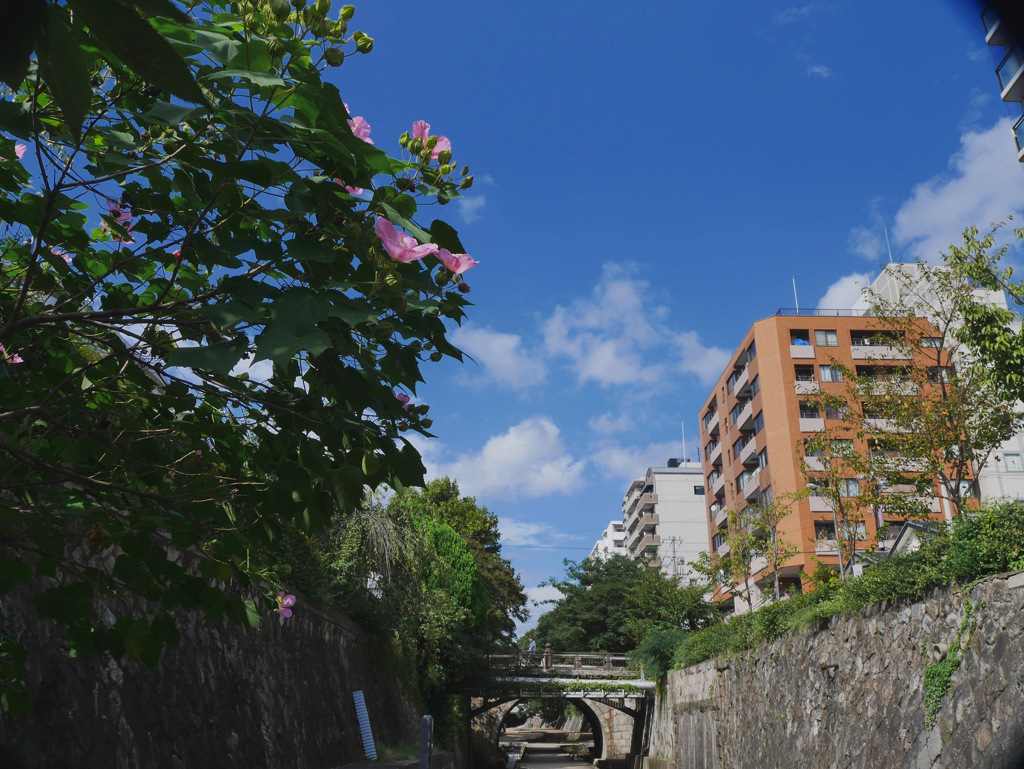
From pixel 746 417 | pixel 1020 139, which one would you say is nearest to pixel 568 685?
pixel 746 417

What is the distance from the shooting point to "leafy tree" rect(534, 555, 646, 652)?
47750mm

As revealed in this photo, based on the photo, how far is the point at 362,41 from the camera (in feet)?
7.24

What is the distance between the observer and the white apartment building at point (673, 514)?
6278 cm

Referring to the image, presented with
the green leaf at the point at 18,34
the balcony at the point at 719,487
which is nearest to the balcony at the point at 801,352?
the balcony at the point at 719,487

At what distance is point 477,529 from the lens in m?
36.5

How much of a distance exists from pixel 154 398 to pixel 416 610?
16705 mm

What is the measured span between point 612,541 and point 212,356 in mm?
91050

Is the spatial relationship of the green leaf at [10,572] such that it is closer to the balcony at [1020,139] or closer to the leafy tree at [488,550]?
the balcony at [1020,139]

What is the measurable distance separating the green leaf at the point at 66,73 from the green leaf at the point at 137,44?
0.16 ft

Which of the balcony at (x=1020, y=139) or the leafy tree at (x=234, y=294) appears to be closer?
the leafy tree at (x=234, y=294)

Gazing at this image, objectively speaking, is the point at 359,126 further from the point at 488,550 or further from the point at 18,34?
the point at 488,550

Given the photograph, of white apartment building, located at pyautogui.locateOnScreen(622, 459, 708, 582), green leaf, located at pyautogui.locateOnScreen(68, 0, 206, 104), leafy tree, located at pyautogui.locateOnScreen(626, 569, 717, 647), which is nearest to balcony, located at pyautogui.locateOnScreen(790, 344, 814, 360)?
leafy tree, located at pyautogui.locateOnScreen(626, 569, 717, 647)

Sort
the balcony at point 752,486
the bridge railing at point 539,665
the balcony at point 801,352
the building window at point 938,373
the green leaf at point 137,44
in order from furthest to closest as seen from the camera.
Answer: the balcony at point 752,486 → the balcony at point 801,352 → the bridge railing at point 539,665 → the building window at point 938,373 → the green leaf at point 137,44

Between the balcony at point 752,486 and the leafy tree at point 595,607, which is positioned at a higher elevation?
the balcony at point 752,486
